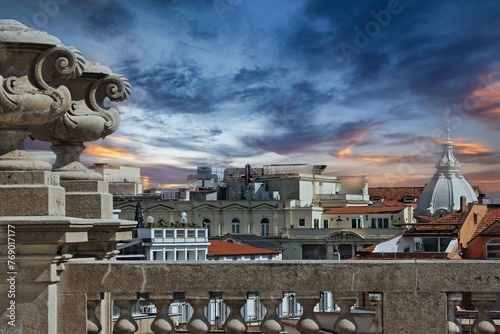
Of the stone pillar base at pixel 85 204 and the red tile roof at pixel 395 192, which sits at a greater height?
the red tile roof at pixel 395 192

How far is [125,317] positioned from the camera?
7387 millimetres

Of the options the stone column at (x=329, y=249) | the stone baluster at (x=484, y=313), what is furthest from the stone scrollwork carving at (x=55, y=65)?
the stone column at (x=329, y=249)

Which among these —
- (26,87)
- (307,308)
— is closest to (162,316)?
(307,308)

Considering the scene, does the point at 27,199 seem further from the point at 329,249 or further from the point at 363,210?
the point at 363,210

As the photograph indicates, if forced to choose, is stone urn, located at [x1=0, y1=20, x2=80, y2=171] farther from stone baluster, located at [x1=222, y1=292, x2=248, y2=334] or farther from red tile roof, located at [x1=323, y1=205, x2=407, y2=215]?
red tile roof, located at [x1=323, y1=205, x2=407, y2=215]

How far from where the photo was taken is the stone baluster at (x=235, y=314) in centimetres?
716

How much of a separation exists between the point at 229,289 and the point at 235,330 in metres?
0.34

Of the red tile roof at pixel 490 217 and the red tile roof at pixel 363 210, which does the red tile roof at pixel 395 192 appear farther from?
the red tile roof at pixel 490 217

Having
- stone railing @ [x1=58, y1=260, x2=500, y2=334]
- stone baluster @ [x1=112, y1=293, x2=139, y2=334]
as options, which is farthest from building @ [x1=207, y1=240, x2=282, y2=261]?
stone railing @ [x1=58, y1=260, x2=500, y2=334]

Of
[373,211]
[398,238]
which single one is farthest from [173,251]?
[373,211]

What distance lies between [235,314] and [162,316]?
2.05 feet

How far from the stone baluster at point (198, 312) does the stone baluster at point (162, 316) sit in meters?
0.17

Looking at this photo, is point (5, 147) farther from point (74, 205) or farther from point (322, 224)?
point (322, 224)

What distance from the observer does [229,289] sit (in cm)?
721
